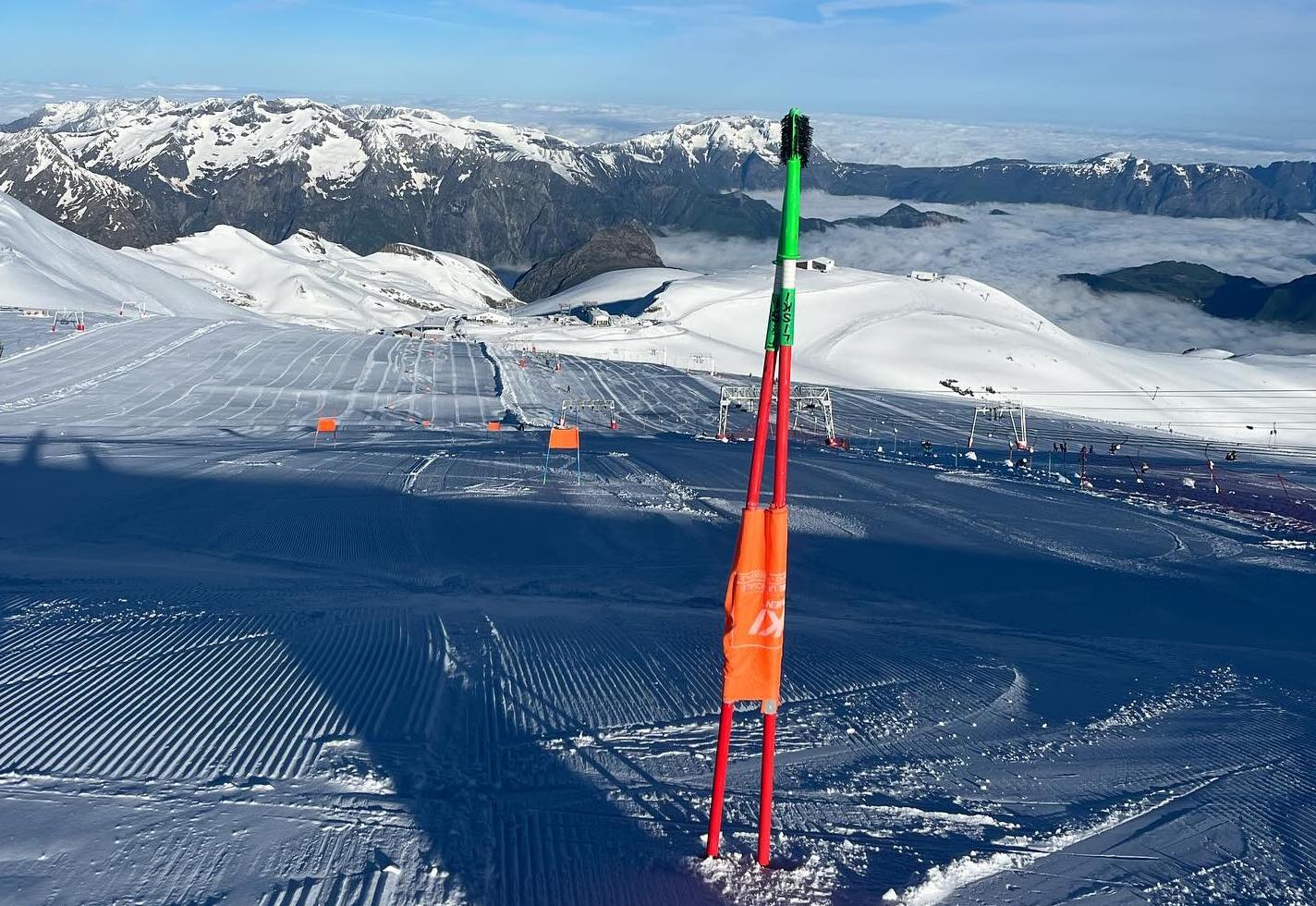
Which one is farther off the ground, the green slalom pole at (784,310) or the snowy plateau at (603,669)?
the green slalom pole at (784,310)

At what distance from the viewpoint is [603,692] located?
967cm

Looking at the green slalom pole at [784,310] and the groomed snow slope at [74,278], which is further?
the groomed snow slope at [74,278]

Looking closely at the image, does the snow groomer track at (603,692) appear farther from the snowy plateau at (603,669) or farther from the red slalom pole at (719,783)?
the red slalom pole at (719,783)

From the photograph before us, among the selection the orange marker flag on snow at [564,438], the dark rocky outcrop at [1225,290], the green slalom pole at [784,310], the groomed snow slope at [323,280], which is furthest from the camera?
the dark rocky outcrop at [1225,290]

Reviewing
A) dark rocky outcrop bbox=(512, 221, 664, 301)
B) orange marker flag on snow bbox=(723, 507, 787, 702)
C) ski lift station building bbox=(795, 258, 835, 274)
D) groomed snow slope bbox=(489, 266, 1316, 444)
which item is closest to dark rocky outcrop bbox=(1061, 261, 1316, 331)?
dark rocky outcrop bbox=(512, 221, 664, 301)

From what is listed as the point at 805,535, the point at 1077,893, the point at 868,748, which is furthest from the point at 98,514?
the point at 1077,893

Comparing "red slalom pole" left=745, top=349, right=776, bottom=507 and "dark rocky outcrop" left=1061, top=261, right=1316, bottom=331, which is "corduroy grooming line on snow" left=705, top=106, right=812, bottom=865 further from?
"dark rocky outcrop" left=1061, top=261, right=1316, bottom=331

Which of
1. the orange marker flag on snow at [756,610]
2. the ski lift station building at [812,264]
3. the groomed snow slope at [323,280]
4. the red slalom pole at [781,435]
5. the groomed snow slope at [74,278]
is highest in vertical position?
the ski lift station building at [812,264]

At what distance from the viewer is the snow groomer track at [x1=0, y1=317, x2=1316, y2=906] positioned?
6547mm

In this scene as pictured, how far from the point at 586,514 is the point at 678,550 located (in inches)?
114

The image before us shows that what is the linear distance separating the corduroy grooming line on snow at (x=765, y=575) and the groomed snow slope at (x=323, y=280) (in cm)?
10312

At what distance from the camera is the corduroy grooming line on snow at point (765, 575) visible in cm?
622

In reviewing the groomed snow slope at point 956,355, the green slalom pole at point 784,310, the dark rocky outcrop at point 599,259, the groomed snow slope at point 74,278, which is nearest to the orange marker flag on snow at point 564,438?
the green slalom pole at point 784,310

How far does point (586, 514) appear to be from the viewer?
63.8 ft
